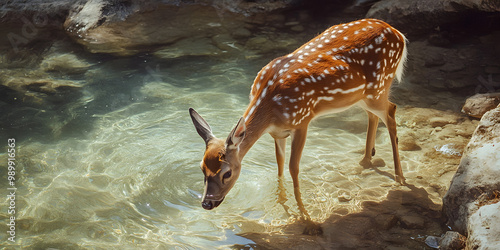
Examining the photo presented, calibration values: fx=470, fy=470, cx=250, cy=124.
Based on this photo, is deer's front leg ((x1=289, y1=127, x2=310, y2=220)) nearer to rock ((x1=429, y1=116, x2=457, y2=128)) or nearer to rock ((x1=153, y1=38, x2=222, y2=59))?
rock ((x1=429, y1=116, x2=457, y2=128))

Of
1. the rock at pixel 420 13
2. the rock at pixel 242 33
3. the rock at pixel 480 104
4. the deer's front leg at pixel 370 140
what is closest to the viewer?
the deer's front leg at pixel 370 140

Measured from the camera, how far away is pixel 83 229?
439cm

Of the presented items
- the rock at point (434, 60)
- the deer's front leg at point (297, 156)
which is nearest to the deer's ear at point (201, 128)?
the deer's front leg at point (297, 156)

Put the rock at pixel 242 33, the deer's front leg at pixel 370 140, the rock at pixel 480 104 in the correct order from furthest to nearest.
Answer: the rock at pixel 242 33, the rock at pixel 480 104, the deer's front leg at pixel 370 140

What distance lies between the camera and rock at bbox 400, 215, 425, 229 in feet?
13.9

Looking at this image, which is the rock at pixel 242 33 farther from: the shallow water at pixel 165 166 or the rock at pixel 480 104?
the rock at pixel 480 104

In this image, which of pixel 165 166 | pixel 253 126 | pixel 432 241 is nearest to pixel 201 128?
pixel 253 126

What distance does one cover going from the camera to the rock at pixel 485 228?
3.36m

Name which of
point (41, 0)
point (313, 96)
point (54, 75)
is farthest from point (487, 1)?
point (41, 0)

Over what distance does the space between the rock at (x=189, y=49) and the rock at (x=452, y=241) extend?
531cm

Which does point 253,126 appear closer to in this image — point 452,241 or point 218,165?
point 218,165

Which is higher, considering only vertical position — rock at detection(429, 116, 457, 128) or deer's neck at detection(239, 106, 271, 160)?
deer's neck at detection(239, 106, 271, 160)

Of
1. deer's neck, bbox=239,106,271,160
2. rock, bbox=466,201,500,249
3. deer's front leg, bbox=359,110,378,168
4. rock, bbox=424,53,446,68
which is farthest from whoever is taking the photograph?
rock, bbox=424,53,446,68

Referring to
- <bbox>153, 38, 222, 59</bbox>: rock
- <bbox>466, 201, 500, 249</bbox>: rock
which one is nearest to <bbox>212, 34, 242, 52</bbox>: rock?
<bbox>153, 38, 222, 59</bbox>: rock
